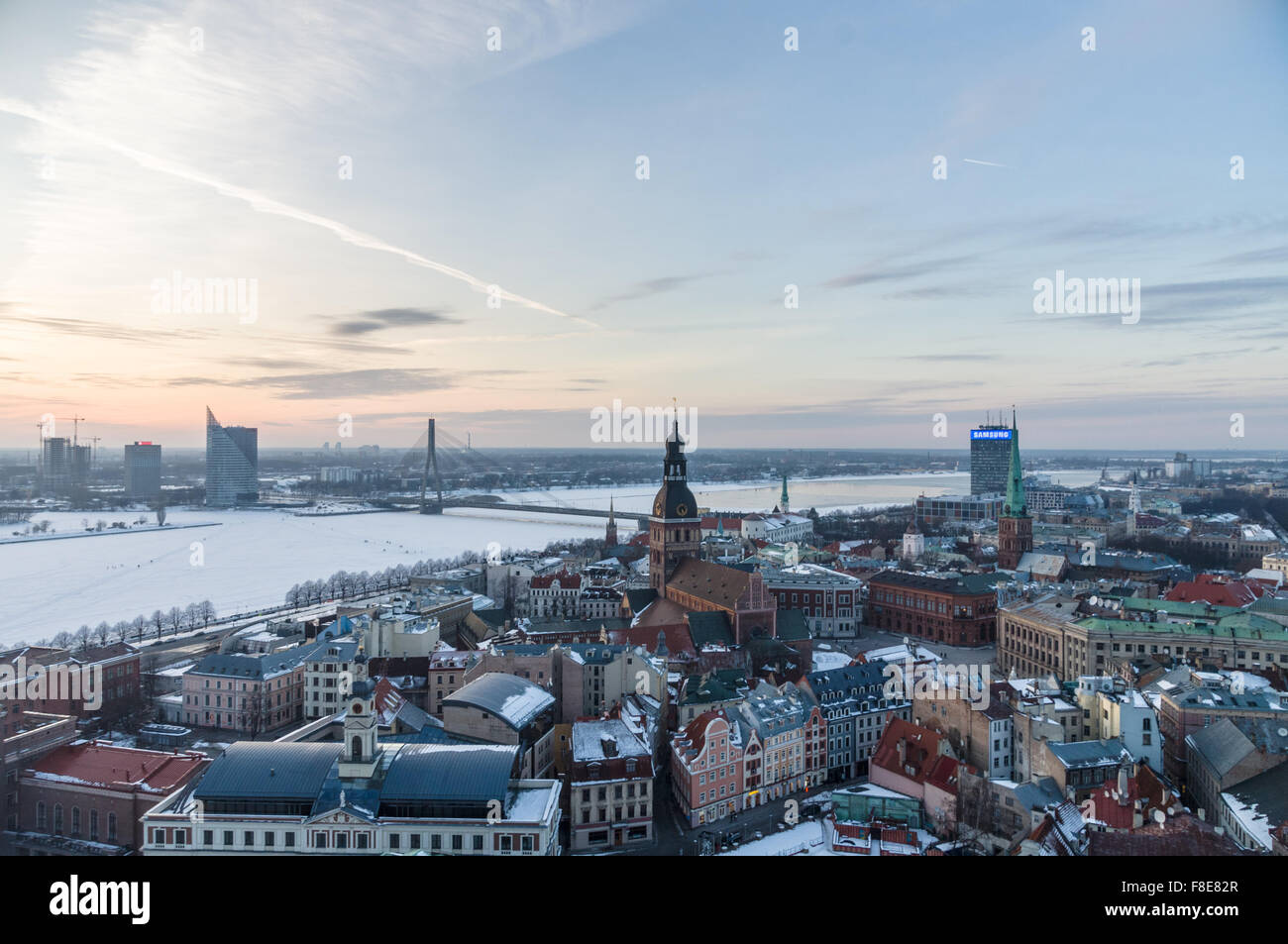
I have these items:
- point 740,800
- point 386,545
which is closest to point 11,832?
point 740,800

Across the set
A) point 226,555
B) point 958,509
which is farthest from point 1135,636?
point 958,509

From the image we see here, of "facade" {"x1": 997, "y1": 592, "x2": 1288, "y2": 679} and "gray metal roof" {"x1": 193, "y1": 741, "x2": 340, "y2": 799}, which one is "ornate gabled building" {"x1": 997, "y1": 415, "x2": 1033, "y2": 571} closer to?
"facade" {"x1": 997, "y1": 592, "x2": 1288, "y2": 679}

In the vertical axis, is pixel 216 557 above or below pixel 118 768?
above

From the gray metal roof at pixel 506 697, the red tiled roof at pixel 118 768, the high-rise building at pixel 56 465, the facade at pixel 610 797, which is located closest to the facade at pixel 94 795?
the red tiled roof at pixel 118 768

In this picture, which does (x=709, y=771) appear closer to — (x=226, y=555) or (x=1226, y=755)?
(x=1226, y=755)
